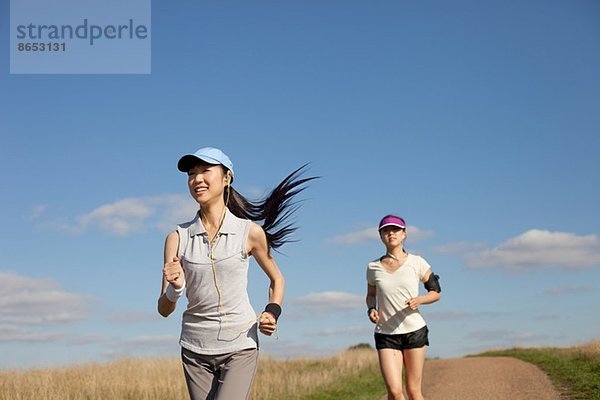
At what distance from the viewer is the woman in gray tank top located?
475cm

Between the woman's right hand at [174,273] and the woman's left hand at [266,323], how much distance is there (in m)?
0.55

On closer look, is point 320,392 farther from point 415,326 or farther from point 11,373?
point 415,326

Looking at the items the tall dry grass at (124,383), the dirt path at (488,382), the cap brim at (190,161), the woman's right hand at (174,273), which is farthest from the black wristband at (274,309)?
the dirt path at (488,382)

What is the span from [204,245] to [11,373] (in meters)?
11.6

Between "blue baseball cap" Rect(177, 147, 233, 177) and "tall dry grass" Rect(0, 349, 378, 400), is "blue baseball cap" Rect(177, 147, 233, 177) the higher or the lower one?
the higher one

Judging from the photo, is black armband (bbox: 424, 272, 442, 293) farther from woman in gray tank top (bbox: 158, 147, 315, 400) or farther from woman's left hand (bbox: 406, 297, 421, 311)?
woman in gray tank top (bbox: 158, 147, 315, 400)

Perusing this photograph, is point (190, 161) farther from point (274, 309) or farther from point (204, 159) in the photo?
point (274, 309)

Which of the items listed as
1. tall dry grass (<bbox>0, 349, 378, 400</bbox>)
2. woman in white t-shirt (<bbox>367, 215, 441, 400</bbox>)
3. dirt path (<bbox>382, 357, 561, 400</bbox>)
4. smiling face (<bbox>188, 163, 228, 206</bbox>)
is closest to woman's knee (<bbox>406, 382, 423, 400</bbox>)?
woman in white t-shirt (<bbox>367, 215, 441, 400</bbox>)

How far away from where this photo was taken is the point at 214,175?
486cm

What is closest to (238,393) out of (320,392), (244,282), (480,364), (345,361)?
(244,282)

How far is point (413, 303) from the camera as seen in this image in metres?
7.98

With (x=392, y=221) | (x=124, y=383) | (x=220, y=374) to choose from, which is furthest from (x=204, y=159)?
(x=124, y=383)

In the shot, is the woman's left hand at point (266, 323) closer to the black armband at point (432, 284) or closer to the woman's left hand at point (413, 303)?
the woman's left hand at point (413, 303)

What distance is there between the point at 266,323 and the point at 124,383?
36.4 ft
